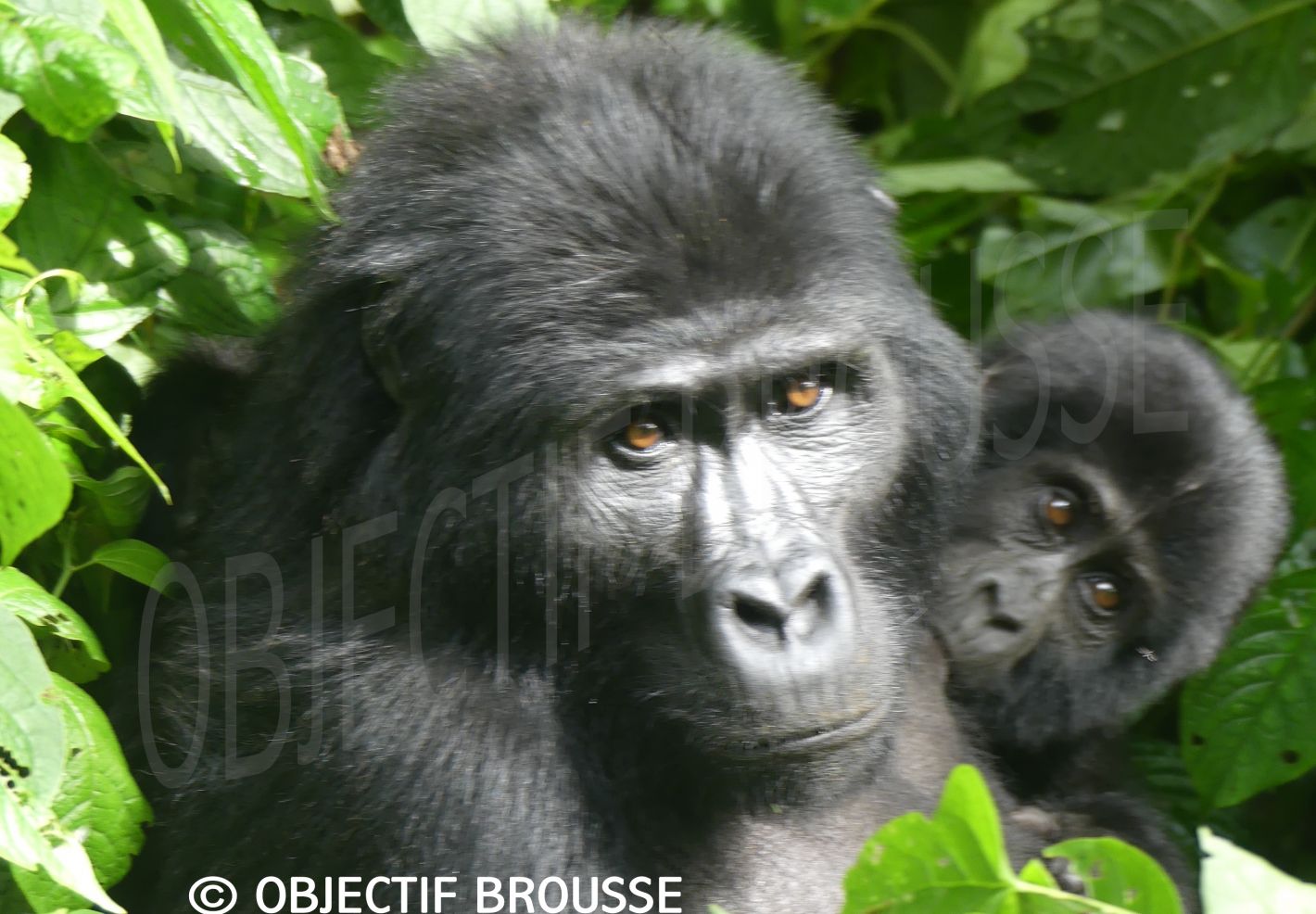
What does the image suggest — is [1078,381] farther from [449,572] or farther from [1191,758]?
Result: [449,572]

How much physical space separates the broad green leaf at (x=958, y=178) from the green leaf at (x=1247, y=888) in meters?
3.07

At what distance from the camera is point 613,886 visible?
268 centimetres

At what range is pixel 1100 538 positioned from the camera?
377cm

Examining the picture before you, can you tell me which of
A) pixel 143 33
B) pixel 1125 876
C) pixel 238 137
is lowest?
pixel 1125 876

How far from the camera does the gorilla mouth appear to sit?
2.52 metres

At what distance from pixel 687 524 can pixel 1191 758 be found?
5.89 feet

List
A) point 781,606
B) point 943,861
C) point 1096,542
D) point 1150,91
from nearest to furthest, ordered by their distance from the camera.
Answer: point 943,861
point 781,606
point 1096,542
point 1150,91

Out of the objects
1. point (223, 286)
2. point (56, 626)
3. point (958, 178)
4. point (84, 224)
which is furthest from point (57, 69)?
point (958, 178)

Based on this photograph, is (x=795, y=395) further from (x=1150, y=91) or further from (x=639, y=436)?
(x=1150, y=91)

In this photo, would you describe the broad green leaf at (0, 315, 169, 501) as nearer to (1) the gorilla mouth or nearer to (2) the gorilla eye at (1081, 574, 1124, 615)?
(1) the gorilla mouth

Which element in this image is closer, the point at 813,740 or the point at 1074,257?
the point at 813,740

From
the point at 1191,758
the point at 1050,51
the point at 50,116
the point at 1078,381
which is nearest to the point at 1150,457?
the point at 1078,381

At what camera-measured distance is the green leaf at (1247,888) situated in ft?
6.56

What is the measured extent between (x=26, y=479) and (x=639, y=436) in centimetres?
98
